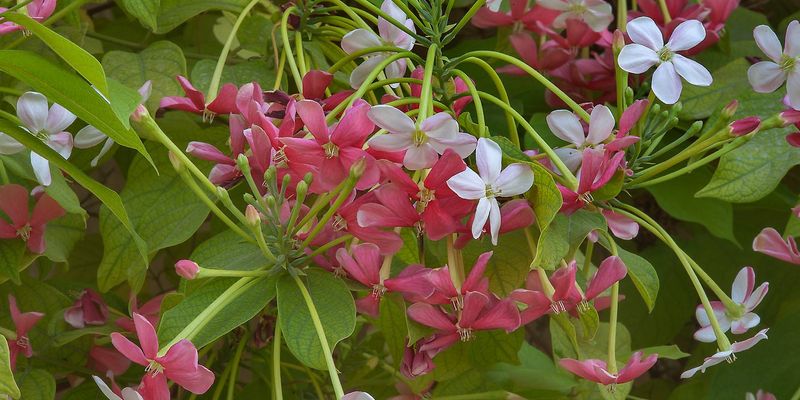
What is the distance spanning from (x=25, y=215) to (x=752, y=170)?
1.69 feet

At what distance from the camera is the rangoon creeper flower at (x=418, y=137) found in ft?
1.70

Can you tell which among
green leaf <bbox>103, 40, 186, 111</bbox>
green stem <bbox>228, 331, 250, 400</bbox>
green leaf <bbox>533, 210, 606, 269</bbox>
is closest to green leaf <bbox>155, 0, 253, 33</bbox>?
green leaf <bbox>103, 40, 186, 111</bbox>

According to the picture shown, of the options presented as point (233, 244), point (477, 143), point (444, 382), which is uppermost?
point (477, 143)

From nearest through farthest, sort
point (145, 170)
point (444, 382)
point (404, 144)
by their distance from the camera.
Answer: point (404, 144) → point (145, 170) → point (444, 382)

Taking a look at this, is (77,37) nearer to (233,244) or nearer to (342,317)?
(233,244)

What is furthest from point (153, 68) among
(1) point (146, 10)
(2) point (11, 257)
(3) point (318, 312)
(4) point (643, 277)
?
(4) point (643, 277)

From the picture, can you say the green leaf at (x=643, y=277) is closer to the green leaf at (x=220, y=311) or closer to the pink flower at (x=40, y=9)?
the green leaf at (x=220, y=311)

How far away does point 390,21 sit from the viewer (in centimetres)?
65

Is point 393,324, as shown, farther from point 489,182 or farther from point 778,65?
point 778,65

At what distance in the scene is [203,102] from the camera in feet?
2.11

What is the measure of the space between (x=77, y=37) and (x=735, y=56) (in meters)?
0.59

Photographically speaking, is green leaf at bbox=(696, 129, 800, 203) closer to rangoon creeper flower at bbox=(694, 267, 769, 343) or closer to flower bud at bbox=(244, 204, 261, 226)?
rangoon creeper flower at bbox=(694, 267, 769, 343)

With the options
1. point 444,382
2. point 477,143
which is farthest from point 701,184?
point 477,143

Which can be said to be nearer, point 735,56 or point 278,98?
point 278,98
